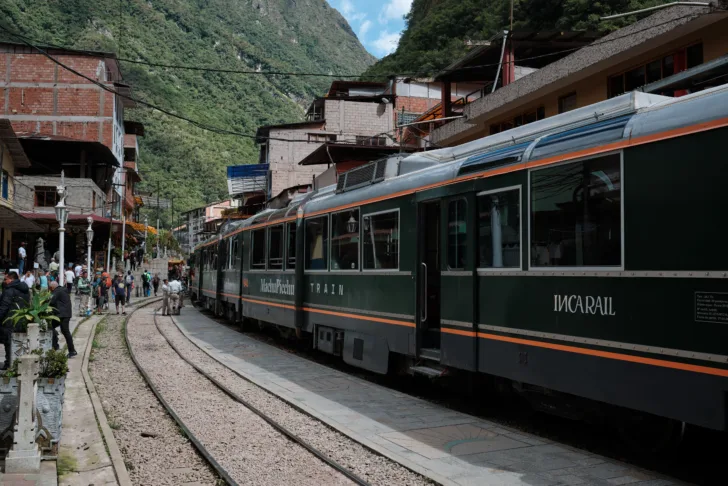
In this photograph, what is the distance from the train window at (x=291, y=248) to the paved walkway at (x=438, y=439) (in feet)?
8.25

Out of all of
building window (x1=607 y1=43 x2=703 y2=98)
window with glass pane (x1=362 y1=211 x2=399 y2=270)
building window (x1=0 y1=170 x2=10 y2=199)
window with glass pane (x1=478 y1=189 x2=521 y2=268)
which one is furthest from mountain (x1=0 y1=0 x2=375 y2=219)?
window with glass pane (x1=478 y1=189 x2=521 y2=268)

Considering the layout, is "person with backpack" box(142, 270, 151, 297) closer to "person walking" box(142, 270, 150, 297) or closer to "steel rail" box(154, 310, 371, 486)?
"person walking" box(142, 270, 150, 297)

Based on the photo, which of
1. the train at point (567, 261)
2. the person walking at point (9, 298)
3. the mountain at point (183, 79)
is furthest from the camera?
the mountain at point (183, 79)

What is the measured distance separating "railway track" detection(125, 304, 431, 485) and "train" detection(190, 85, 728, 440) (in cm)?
177

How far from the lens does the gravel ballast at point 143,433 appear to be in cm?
646

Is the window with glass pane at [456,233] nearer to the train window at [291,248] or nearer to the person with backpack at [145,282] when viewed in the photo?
the train window at [291,248]

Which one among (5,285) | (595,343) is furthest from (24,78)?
(595,343)

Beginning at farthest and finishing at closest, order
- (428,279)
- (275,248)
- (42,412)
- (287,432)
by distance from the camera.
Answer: (275,248)
(428,279)
(287,432)
(42,412)

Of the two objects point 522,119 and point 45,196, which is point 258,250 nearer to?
point 522,119

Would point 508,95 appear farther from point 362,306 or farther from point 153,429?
point 153,429

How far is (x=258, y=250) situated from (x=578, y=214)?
11.5 m

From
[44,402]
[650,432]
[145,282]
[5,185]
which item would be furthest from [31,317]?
[145,282]

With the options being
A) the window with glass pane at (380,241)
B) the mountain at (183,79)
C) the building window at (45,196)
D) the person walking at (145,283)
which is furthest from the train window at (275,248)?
the mountain at (183,79)

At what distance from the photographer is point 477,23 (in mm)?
46875
